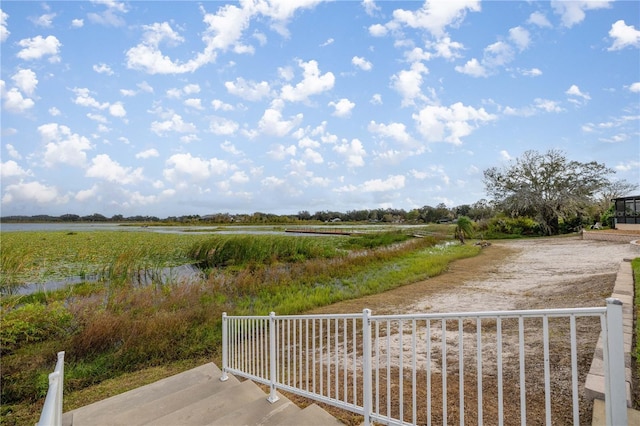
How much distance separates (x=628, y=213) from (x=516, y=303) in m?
19.7

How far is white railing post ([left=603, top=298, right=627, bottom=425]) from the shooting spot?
1308 millimetres

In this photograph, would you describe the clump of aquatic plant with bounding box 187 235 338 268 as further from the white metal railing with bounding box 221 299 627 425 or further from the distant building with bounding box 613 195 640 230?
the distant building with bounding box 613 195 640 230

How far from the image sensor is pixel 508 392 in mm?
3012

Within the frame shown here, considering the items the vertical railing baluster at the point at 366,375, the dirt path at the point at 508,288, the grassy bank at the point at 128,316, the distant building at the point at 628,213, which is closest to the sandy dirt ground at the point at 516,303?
the dirt path at the point at 508,288

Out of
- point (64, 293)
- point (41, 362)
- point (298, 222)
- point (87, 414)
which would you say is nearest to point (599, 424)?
point (87, 414)

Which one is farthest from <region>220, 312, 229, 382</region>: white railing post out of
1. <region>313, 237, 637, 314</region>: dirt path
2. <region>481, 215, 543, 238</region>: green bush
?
<region>481, 215, 543, 238</region>: green bush

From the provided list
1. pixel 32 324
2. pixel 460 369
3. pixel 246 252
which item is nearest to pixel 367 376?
pixel 460 369

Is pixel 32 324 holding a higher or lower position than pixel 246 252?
lower

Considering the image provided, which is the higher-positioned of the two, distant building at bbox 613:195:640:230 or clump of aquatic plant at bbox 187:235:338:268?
distant building at bbox 613:195:640:230

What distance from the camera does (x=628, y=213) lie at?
64.1 ft

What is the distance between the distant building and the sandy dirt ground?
31.8 feet

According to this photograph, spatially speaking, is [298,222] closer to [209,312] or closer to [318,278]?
[318,278]

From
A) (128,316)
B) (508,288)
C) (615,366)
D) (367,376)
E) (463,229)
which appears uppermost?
(615,366)

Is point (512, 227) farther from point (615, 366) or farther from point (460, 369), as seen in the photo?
point (615, 366)
